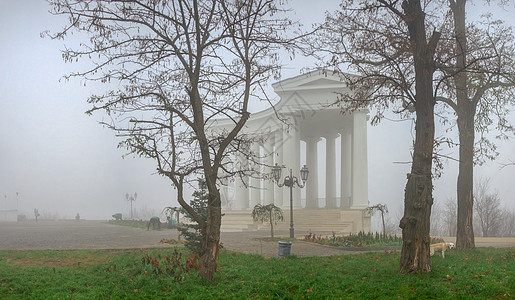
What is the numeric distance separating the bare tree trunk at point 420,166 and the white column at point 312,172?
3312 cm

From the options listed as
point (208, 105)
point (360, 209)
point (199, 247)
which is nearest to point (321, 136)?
point (360, 209)

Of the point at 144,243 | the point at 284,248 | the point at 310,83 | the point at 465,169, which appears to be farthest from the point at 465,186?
the point at 310,83

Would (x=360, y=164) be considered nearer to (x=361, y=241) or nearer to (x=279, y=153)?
(x=279, y=153)

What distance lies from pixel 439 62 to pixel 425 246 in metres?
4.29

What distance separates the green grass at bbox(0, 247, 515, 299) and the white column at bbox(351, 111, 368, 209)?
1860 centimetres

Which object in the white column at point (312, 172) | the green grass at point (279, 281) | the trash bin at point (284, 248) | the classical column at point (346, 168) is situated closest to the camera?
the green grass at point (279, 281)

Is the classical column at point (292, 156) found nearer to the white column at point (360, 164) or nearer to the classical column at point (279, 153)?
the classical column at point (279, 153)

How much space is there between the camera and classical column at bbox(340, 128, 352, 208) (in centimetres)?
4094

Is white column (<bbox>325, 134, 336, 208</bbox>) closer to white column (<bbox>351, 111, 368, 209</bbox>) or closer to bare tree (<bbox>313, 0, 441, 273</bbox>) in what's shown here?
white column (<bbox>351, 111, 368, 209</bbox>)

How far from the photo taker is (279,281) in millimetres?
9539

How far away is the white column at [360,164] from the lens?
106 ft

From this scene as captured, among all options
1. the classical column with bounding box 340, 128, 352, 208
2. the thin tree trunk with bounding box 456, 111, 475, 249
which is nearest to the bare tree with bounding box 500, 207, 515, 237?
the classical column with bounding box 340, 128, 352, 208

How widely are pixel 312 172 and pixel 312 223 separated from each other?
1231cm

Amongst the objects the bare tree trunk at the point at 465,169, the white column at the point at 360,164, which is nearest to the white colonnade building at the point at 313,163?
the white column at the point at 360,164
